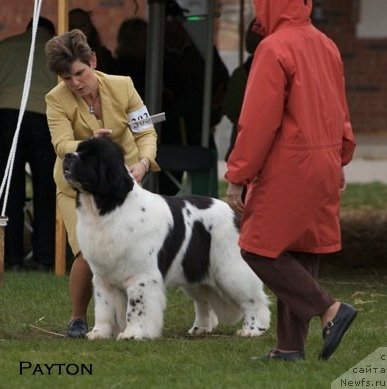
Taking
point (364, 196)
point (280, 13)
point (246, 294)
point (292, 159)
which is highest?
point (280, 13)

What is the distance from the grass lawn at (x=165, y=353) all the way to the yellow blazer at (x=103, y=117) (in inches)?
41.7

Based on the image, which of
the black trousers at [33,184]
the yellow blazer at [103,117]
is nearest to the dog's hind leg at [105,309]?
the yellow blazer at [103,117]

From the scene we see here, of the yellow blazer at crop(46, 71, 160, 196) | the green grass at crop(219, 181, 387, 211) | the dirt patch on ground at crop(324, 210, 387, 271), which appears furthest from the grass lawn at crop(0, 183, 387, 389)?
the green grass at crop(219, 181, 387, 211)

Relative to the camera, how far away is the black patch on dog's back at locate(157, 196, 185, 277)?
308 inches

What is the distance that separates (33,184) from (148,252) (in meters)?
4.07

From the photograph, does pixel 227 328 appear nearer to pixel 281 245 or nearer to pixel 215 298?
pixel 215 298

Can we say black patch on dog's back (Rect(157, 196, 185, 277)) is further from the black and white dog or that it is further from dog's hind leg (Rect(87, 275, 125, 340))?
dog's hind leg (Rect(87, 275, 125, 340))

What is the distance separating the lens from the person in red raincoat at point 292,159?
6.41 m

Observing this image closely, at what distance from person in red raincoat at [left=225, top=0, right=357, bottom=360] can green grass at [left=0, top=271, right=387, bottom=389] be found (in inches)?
16.2

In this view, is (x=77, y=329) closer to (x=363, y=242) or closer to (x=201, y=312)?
(x=201, y=312)

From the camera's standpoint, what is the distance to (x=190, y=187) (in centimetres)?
1294

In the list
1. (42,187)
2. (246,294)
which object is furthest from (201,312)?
(42,187)

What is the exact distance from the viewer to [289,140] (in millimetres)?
6492

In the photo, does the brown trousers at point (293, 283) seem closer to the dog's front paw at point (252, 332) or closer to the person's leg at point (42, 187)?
the dog's front paw at point (252, 332)
